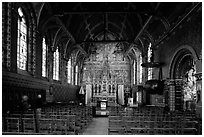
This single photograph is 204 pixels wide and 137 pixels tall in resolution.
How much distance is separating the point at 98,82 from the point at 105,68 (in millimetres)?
2257

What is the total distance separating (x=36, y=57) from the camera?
19.9 m

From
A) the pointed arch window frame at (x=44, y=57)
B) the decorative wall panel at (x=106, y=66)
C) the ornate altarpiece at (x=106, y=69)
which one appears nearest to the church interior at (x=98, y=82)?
the pointed arch window frame at (x=44, y=57)

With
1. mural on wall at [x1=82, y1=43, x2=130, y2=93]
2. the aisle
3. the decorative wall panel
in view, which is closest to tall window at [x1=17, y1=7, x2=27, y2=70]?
the aisle

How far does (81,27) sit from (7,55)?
14.5 m

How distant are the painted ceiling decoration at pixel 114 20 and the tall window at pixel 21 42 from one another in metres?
1.44

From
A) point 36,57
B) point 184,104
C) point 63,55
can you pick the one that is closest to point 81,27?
point 63,55

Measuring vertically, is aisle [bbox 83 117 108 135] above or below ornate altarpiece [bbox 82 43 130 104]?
below

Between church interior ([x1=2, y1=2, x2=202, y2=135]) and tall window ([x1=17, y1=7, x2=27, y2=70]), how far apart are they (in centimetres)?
7

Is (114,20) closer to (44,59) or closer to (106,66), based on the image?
(106,66)

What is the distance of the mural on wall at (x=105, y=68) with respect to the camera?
3709 cm

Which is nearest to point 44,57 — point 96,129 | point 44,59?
point 44,59

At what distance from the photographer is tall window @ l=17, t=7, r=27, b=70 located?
17.0 metres

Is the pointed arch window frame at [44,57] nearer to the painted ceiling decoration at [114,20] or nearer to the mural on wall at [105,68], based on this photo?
the painted ceiling decoration at [114,20]

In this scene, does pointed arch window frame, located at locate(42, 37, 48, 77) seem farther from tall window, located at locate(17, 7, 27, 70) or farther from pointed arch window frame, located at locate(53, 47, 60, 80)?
tall window, located at locate(17, 7, 27, 70)
